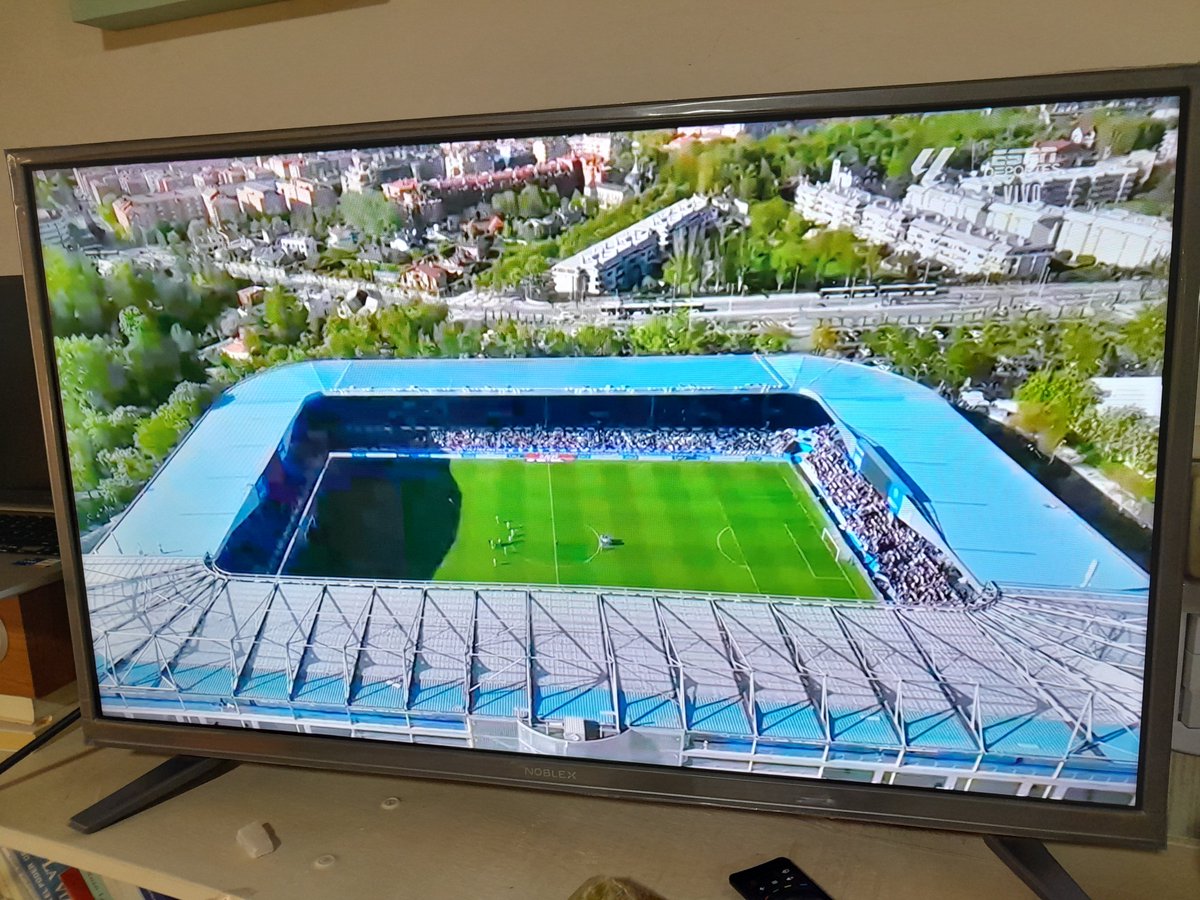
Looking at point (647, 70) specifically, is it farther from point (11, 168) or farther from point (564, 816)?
point (564, 816)

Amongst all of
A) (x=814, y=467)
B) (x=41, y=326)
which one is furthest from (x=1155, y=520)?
(x=41, y=326)

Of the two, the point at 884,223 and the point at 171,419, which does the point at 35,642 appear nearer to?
the point at 171,419

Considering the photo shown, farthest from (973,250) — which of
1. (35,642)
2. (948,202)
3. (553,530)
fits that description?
(35,642)

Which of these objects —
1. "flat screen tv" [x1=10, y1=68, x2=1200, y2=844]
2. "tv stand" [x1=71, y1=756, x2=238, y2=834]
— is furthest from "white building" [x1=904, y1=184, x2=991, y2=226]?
"tv stand" [x1=71, y1=756, x2=238, y2=834]

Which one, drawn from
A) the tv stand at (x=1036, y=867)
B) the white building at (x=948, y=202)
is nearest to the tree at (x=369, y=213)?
the white building at (x=948, y=202)

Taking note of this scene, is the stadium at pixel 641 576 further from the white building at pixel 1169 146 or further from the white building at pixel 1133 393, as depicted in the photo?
the white building at pixel 1169 146

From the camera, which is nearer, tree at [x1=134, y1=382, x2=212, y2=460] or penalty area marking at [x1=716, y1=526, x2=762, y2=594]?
penalty area marking at [x1=716, y1=526, x2=762, y2=594]

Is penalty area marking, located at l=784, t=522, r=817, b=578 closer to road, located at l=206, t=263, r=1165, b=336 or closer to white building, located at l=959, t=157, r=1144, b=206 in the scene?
road, located at l=206, t=263, r=1165, b=336

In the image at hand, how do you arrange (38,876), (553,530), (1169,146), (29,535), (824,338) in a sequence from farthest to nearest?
(29,535), (38,876), (553,530), (824,338), (1169,146)
